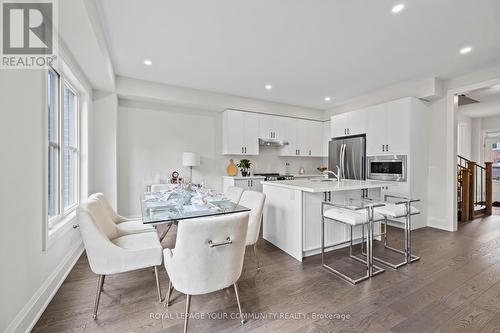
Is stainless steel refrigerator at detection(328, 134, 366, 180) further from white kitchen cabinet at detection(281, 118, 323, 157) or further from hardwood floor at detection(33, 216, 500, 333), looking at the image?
hardwood floor at detection(33, 216, 500, 333)

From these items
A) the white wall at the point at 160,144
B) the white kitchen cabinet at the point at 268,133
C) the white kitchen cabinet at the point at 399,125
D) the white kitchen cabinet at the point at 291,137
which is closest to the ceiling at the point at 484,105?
the white kitchen cabinet at the point at 399,125

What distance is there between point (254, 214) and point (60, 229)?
79.1 inches

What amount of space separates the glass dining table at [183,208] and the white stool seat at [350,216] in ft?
3.22

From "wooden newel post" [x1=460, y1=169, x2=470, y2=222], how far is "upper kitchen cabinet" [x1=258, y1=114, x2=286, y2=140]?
3.92 m

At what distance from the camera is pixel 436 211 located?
4.15 m

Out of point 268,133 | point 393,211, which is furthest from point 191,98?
point 393,211

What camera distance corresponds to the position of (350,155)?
196 inches

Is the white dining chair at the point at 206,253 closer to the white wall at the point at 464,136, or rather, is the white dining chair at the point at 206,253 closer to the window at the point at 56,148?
the window at the point at 56,148

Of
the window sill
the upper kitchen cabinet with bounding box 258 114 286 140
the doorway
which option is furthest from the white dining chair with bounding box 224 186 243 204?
the doorway

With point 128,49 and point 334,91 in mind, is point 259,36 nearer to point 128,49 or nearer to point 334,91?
point 128,49

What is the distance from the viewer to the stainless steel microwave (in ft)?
13.3

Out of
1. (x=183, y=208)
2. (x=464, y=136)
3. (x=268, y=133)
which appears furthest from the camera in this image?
(x=464, y=136)

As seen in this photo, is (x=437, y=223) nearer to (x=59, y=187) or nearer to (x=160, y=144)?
(x=160, y=144)

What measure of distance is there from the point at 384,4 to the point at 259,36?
1281 millimetres
